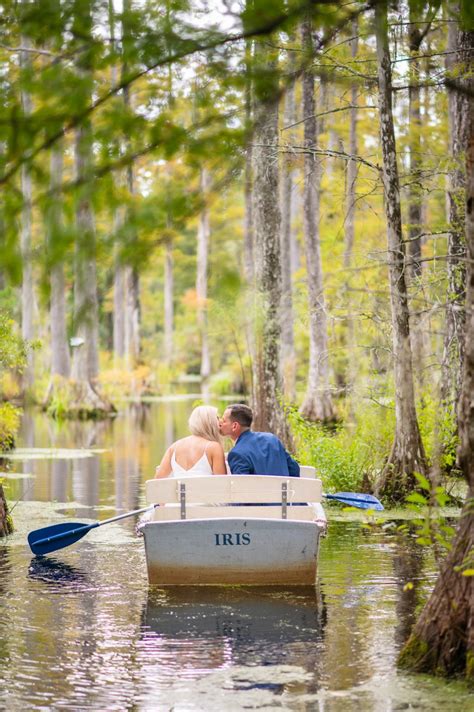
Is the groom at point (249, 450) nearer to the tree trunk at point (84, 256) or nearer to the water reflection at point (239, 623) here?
the water reflection at point (239, 623)

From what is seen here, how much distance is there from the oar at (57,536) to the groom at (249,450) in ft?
3.23

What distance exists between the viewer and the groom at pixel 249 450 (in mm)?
8984

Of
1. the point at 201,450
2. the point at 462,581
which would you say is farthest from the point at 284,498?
the point at 462,581

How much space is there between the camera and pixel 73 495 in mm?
14047

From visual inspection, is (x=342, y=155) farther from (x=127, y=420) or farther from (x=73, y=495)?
(x=127, y=420)

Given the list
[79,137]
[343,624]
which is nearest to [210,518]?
[343,624]

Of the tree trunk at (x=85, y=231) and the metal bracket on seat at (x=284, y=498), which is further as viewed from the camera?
the metal bracket on seat at (x=284, y=498)

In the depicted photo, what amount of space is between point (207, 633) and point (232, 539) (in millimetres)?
1255

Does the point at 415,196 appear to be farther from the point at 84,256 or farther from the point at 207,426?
the point at 84,256

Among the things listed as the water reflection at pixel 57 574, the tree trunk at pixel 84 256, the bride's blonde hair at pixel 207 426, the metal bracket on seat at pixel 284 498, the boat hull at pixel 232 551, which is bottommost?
the water reflection at pixel 57 574

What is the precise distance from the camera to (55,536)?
30.5 ft

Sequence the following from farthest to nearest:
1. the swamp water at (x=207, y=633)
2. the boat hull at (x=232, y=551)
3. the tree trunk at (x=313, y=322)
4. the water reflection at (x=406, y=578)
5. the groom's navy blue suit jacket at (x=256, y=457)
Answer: the tree trunk at (x=313, y=322)
the groom's navy blue suit jacket at (x=256, y=457)
the boat hull at (x=232, y=551)
the water reflection at (x=406, y=578)
the swamp water at (x=207, y=633)

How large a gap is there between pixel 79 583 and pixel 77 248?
502 centimetres

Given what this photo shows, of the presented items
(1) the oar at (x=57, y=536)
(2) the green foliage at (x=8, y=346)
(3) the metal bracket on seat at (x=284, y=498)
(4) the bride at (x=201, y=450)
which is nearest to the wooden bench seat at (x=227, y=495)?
(3) the metal bracket on seat at (x=284, y=498)
